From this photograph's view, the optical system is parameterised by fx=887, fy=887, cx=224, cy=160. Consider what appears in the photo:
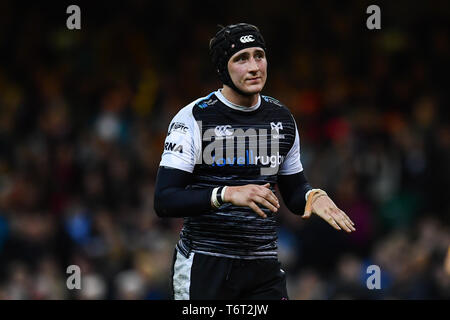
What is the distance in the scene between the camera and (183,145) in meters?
5.17

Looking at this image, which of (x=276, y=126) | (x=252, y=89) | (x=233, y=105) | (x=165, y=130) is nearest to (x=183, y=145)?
(x=233, y=105)

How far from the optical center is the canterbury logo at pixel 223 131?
208 inches

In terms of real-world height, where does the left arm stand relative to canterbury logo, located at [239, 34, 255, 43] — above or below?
below

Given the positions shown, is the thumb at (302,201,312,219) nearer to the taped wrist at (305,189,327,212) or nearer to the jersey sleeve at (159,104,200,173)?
the taped wrist at (305,189,327,212)

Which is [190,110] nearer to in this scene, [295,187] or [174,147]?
[174,147]

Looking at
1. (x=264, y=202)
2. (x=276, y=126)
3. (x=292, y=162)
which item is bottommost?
(x=264, y=202)

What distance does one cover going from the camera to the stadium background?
9953 mm

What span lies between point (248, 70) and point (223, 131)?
1.30 ft

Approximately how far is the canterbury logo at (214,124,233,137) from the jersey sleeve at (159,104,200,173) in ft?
0.40

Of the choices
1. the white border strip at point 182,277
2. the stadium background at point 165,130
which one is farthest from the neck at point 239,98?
the stadium background at point 165,130

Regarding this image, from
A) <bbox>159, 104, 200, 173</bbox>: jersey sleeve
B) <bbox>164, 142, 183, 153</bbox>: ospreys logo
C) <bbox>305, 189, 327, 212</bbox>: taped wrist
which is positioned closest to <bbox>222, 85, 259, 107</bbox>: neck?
<bbox>159, 104, 200, 173</bbox>: jersey sleeve

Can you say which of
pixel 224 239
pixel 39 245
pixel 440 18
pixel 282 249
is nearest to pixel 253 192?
pixel 224 239

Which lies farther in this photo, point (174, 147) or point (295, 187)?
Answer: point (295, 187)

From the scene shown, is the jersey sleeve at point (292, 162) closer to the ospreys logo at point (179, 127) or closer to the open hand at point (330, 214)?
the open hand at point (330, 214)
